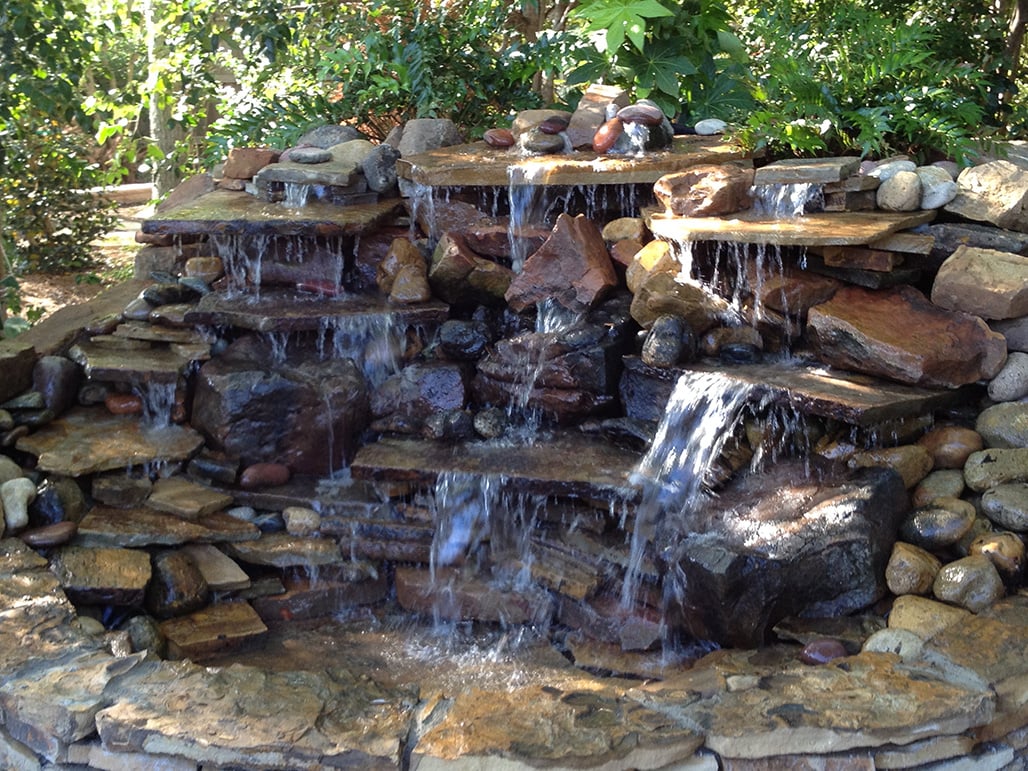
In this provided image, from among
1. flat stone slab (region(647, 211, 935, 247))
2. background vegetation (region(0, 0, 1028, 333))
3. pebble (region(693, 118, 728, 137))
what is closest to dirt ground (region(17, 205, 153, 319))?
background vegetation (region(0, 0, 1028, 333))

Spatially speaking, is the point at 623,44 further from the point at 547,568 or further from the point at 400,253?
the point at 547,568

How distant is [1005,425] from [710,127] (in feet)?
8.56

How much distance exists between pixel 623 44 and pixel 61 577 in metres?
4.22

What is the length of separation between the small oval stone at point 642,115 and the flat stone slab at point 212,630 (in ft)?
10.2

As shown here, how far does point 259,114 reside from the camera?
7.32 m

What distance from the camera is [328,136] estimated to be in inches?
261

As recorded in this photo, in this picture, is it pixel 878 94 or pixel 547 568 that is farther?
pixel 878 94

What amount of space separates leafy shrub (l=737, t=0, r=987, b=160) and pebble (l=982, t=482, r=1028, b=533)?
181 cm

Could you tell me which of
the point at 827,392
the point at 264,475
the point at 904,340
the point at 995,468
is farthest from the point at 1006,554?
the point at 264,475

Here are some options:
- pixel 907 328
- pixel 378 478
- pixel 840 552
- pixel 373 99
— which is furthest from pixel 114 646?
pixel 373 99

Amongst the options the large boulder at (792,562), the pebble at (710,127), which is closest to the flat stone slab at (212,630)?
the large boulder at (792,562)

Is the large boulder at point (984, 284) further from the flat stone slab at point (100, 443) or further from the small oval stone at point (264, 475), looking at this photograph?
the flat stone slab at point (100, 443)

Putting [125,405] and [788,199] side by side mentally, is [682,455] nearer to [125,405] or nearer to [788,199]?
[788,199]

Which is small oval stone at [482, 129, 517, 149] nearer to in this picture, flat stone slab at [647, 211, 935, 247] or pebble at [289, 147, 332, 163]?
pebble at [289, 147, 332, 163]
